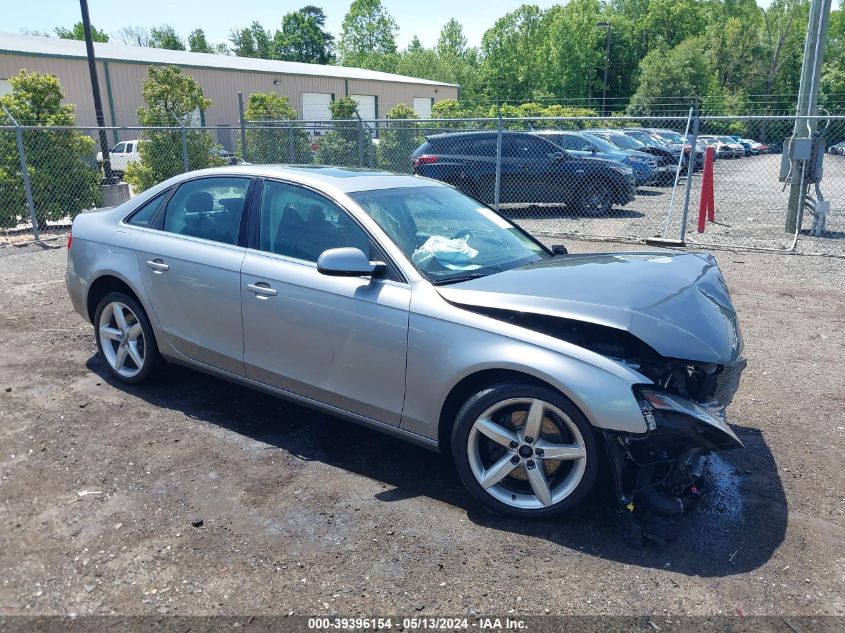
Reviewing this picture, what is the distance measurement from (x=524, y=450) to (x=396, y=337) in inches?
34.0

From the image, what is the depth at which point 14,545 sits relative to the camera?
3117mm

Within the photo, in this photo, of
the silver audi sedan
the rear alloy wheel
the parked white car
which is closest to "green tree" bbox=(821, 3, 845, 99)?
the rear alloy wheel

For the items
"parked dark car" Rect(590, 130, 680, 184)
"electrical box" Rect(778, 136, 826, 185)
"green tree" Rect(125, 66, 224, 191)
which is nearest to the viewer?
"electrical box" Rect(778, 136, 826, 185)

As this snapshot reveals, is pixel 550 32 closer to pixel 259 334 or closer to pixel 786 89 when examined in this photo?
pixel 786 89

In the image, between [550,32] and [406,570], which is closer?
[406,570]

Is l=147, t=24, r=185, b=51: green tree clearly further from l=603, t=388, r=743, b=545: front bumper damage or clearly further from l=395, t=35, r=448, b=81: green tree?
l=603, t=388, r=743, b=545: front bumper damage

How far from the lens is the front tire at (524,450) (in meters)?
3.13

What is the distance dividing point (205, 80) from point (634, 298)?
37.9m

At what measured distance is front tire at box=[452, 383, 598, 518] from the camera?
313cm

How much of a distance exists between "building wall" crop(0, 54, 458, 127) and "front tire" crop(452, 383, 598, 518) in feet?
99.3

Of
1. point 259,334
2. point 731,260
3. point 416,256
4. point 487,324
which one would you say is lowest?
point 731,260

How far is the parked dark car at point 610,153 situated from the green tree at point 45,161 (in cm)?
965

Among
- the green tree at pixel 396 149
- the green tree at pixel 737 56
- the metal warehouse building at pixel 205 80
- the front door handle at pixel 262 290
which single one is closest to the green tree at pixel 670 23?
the green tree at pixel 737 56

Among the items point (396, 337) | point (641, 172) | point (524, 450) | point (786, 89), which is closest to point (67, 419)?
point (396, 337)
